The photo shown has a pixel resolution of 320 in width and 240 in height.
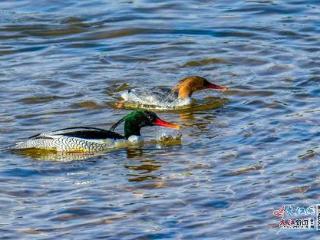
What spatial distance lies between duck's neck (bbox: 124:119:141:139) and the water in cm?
40

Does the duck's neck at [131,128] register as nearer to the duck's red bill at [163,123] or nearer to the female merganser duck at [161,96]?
the duck's red bill at [163,123]

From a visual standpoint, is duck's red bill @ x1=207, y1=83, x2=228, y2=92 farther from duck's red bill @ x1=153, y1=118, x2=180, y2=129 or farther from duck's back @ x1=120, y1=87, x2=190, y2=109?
duck's red bill @ x1=153, y1=118, x2=180, y2=129

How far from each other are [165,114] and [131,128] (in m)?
2.04

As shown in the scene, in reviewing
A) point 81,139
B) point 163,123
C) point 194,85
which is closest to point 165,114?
point 194,85

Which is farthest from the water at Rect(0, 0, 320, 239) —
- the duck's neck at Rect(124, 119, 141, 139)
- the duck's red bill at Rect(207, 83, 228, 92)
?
the duck's neck at Rect(124, 119, 141, 139)

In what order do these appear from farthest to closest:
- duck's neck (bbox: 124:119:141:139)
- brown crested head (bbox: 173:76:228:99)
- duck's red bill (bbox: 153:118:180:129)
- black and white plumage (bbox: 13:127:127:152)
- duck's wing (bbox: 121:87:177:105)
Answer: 1. brown crested head (bbox: 173:76:228:99)
2. duck's wing (bbox: 121:87:177:105)
3. duck's red bill (bbox: 153:118:180:129)
4. duck's neck (bbox: 124:119:141:139)
5. black and white plumage (bbox: 13:127:127:152)

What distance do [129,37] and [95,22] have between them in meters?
1.12

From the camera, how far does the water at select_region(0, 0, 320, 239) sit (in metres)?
12.7

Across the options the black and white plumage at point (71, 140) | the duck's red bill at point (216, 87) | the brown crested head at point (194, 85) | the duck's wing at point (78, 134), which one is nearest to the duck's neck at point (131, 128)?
the black and white plumage at point (71, 140)

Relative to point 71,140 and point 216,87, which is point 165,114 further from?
point 71,140

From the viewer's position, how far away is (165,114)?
1802 cm

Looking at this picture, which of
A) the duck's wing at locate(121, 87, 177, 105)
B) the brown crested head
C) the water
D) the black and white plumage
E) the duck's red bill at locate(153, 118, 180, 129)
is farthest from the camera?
the brown crested head

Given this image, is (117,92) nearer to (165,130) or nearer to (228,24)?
(165,130)

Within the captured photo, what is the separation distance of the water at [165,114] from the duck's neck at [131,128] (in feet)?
1.31
